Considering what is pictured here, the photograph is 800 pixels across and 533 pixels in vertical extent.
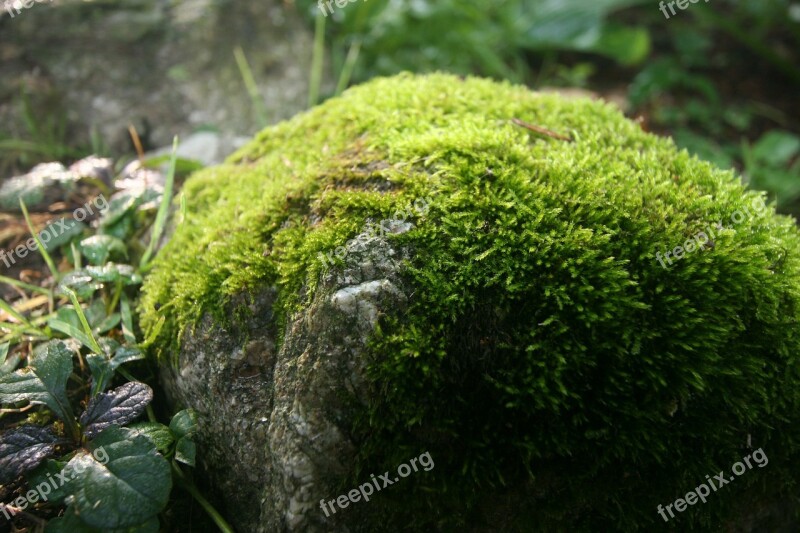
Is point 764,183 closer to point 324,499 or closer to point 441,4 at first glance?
point 441,4

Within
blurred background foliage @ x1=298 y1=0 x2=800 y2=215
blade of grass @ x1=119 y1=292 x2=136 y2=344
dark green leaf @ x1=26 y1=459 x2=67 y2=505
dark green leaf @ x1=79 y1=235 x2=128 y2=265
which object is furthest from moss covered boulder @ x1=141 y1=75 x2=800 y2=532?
blurred background foliage @ x1=298 y1=0 x2=800 y2=215

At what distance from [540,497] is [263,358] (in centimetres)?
99

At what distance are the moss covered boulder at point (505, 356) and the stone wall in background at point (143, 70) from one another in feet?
5.87

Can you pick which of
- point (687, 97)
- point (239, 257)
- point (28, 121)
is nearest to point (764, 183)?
point (687, 97)

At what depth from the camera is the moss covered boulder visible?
5.07 feet

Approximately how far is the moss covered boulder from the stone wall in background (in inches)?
70.4

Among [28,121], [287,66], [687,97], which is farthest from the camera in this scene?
[687,97]

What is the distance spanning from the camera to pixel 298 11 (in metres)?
4.27

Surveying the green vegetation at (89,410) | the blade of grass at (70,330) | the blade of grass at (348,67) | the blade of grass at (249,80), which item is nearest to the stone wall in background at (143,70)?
the blade of grass at (249,80)

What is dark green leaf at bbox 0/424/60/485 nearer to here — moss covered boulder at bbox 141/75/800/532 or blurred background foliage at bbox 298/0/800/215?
moss covered boulder at bbox 141/75/800/532

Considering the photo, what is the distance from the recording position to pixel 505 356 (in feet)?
5.18

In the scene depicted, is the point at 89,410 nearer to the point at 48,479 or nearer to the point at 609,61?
the point at 48,479

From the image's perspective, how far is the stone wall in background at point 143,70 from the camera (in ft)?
11.1

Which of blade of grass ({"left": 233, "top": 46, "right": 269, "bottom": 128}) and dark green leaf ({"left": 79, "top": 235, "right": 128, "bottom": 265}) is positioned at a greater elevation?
blade of grass ({"left": 233, "top": 46, "right": 269, "bottom": 128})
